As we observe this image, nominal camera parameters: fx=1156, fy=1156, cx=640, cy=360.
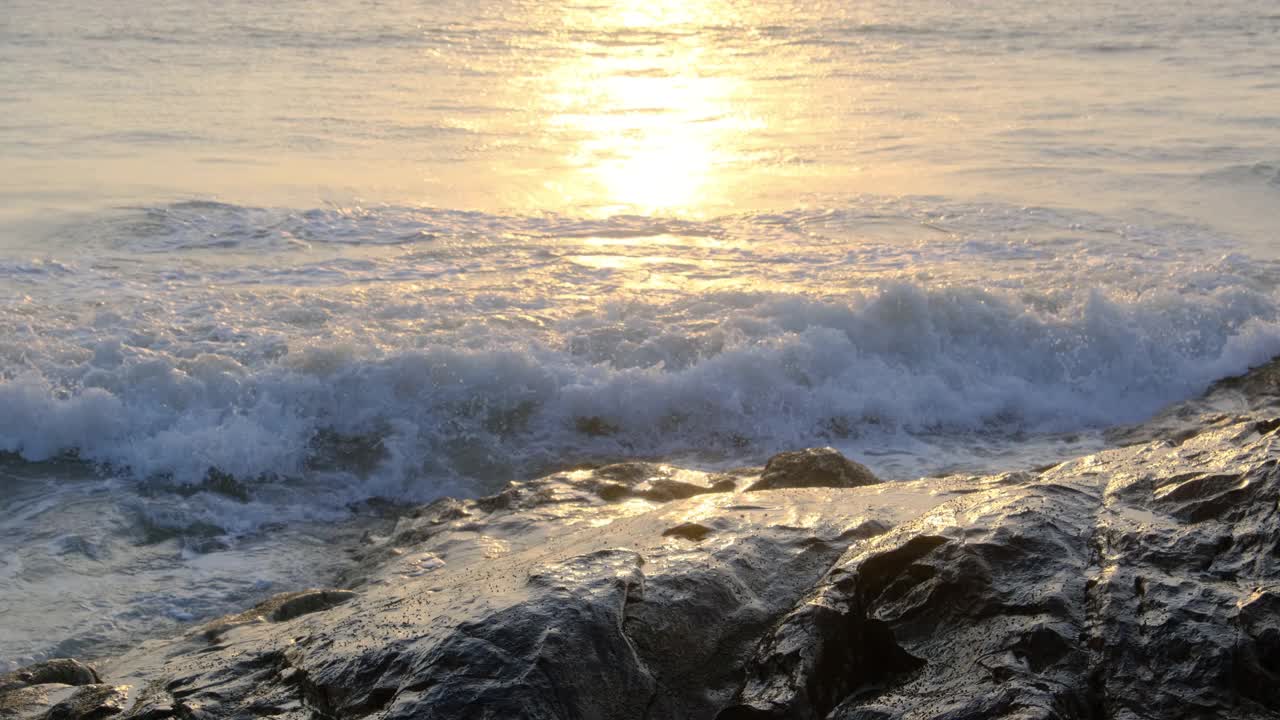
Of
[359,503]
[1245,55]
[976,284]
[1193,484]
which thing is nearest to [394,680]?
[1193,484]

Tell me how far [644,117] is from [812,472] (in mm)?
11257

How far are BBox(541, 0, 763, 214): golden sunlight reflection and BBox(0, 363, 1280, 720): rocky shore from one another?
8.08m

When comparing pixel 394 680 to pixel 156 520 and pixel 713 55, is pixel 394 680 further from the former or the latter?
pixel 713 55

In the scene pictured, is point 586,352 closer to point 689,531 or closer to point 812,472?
point 812,472

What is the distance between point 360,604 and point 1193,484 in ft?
9.20

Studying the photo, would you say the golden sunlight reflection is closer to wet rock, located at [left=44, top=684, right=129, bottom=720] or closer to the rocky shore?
the rocky shore

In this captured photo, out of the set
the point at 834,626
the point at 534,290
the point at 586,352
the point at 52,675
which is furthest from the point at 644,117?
the point at 834,626

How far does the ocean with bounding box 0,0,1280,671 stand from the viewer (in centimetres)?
667

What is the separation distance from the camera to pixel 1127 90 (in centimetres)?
1755

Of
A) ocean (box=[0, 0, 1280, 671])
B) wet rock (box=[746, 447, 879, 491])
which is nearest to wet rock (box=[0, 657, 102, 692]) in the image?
ocean (box=[0, 0, 1280, 671])

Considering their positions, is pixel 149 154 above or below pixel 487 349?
above

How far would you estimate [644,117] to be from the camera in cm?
1602

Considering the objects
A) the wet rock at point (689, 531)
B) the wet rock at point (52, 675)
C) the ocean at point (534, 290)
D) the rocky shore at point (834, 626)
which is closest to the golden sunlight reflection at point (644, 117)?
the ocean at point (534, 290)

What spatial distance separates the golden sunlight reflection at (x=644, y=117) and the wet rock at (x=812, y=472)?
249 inches
